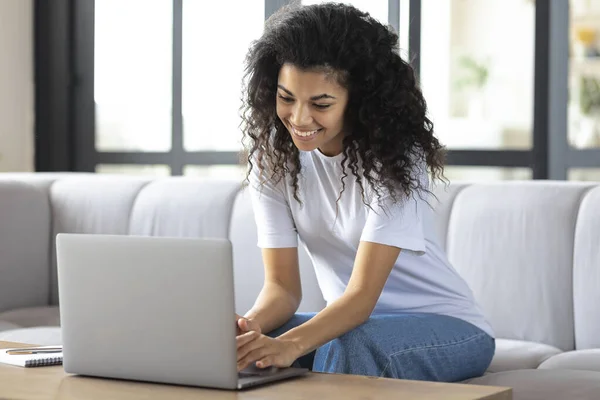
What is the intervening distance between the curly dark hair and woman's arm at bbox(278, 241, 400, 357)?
133 millimetres

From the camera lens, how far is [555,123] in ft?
12.2

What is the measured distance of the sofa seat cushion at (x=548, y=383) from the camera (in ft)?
6.70

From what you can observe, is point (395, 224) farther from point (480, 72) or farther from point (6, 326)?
point (480, 72)

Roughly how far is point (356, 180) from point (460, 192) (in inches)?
35.6

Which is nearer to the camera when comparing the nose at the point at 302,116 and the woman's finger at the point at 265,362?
the woman's finger at the point at 265,362

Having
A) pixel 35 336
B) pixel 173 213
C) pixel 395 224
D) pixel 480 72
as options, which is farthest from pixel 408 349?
pixel 480 72

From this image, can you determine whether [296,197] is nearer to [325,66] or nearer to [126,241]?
[325,66]

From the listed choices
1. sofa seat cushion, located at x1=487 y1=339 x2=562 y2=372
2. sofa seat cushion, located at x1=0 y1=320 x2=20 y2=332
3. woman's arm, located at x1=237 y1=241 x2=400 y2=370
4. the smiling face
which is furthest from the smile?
sofa seat cushion, located at x1=0 y1=320 x2=20 y2=332

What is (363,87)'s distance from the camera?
7.07 ft

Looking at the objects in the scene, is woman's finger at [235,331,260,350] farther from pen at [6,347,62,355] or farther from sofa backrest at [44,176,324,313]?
sofa backrest at [44,176,324,313]

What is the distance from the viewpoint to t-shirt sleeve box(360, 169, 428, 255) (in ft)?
6.69

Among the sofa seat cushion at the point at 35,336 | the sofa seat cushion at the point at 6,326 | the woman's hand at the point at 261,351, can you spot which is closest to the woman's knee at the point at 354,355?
the woman's hand at the point at 261,351

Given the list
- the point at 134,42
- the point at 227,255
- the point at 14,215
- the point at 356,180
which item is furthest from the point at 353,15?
the point at 134,42

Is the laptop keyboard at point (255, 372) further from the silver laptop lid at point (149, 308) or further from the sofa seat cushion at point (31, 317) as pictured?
the sofa seat cushion at point (31, 317)
